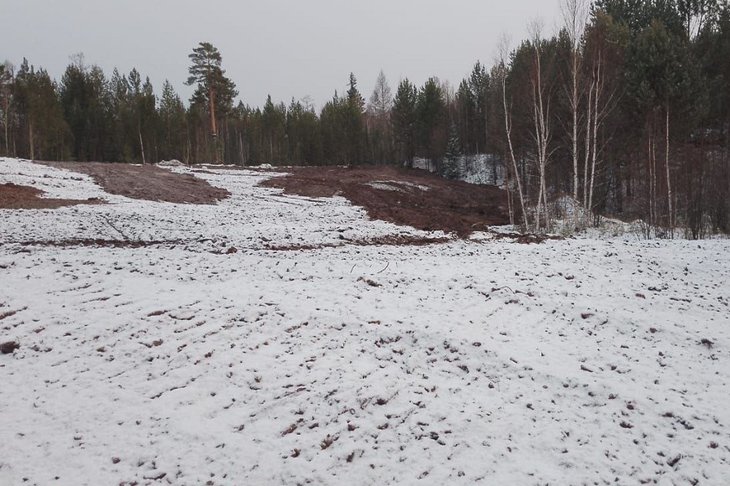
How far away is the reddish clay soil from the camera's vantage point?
16.9m

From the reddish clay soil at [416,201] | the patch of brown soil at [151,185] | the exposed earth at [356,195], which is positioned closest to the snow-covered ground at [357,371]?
the exposed earth at [356,195]

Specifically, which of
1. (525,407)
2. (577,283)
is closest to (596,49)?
(577,283)

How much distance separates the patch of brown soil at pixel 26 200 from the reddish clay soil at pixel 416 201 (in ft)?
36.5

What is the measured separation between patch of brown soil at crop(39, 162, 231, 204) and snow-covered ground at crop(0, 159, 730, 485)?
962 cm

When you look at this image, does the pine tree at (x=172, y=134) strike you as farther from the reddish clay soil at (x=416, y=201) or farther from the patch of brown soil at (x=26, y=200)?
the patch of brown soil at (x=26, y=200)

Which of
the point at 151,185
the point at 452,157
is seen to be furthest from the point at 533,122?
the point at 452,157

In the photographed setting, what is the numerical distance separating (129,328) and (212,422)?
2291mm

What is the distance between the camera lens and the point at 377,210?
18672 mm

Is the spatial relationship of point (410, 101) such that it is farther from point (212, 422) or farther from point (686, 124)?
point (212, 422)

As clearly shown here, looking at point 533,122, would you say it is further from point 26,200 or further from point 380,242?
point 26,200

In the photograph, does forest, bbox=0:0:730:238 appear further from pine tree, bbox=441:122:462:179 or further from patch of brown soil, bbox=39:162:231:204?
patch of brown soil, bbox=39:162:231:204

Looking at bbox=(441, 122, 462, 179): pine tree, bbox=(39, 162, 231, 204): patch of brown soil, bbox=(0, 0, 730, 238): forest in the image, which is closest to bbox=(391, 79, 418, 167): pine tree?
bbox=(0, 0, 730, 238): forest

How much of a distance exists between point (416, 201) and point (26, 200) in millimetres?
17724

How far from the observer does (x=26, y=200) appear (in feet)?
46.2
